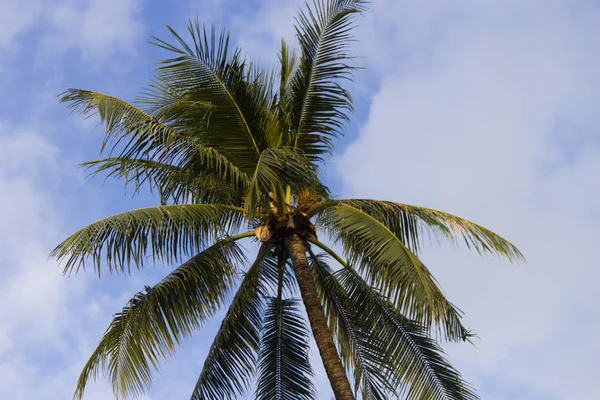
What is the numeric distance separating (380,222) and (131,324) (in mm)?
3313

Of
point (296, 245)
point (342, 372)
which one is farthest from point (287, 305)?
point (342, 372)

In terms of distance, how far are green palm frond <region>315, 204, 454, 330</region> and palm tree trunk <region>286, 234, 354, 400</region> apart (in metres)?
0.54

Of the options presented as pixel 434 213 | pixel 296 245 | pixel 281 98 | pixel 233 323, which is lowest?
pixel 233 323

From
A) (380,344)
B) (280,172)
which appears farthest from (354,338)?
(280,172)

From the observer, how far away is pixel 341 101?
1213 cm

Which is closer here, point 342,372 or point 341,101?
point 342,372

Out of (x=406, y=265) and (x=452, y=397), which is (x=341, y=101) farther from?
(x=452, y=397)

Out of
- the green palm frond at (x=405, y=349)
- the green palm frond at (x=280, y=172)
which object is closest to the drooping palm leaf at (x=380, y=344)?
the green palm frond at (x=405, y=349)

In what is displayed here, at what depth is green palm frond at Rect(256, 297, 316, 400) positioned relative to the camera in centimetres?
1159

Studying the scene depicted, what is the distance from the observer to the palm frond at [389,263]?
388 inches

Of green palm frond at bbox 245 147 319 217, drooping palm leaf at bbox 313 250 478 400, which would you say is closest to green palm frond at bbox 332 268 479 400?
drooping palm leaf at bbox 313 250 478 400

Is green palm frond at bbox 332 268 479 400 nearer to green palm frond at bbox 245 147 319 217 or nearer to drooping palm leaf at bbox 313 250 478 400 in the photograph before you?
drooping palm leaf at bbox 313 250 478 400

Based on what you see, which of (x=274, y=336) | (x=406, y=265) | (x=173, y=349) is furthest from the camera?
(x=274, y=336)

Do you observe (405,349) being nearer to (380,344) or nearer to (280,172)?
(380,344)
